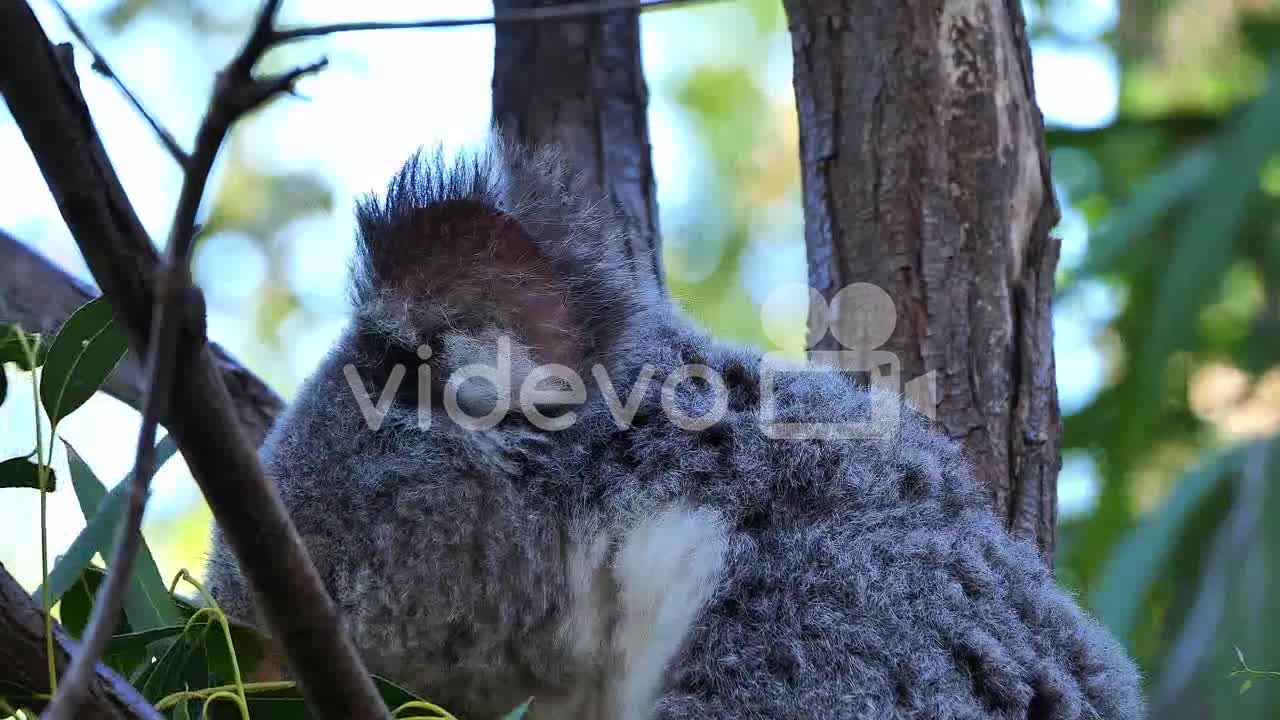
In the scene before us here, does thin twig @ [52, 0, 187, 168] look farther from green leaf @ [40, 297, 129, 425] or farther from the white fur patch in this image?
the white fur patch

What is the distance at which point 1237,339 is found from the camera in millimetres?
4473

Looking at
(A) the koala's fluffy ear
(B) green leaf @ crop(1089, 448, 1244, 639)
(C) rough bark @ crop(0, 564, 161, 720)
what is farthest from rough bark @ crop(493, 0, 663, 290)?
(B) green leaf @ crop(1089, 448, 1244, 639)

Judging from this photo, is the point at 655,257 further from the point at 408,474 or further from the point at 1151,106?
the point at 1151,106

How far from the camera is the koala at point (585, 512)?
4.86 ft

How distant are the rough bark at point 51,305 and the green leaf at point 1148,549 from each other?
218 centimetres

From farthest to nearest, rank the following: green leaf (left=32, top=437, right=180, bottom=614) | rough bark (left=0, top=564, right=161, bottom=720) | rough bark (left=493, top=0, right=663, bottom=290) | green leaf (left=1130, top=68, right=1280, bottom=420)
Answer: green leaf (left=1130, top=68, right=1280, bottom=420) → rough bark (left=493, top=0, right=663, bottom=290) → green leaf (left=32, top=437, right=180, bottom=614) → rough bark (left=0, top=564, right=161, bottom=720)

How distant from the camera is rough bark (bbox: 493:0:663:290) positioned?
2.46m

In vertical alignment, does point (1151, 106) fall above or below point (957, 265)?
above

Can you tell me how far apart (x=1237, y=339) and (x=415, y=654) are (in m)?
3.69

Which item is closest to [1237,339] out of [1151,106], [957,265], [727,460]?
[1151,106]

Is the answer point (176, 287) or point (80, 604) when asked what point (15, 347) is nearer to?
point (80, 604)

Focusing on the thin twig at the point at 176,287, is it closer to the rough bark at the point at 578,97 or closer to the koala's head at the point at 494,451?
the koala's head at the point at 494,451

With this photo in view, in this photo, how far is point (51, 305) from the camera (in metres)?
2.32

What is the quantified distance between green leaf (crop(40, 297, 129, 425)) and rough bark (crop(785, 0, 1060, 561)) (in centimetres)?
117
